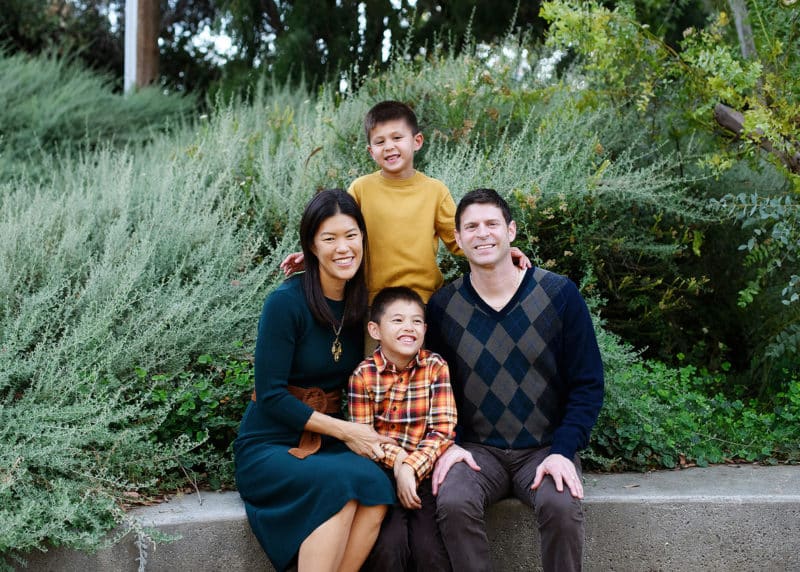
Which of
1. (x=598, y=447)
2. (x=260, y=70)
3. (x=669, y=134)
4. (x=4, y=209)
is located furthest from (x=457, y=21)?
(x=598, y=447)

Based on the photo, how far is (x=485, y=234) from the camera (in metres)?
2.85

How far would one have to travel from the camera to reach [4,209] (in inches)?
170

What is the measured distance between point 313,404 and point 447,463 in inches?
20.2

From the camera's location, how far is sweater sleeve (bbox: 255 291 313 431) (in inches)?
110

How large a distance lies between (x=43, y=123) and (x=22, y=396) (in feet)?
13.8

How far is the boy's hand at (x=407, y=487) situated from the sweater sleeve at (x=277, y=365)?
36cm

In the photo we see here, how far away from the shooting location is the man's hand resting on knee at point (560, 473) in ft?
8.59

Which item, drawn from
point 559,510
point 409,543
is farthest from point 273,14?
point 559,510

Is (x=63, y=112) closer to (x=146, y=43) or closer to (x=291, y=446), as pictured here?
(x=146, y=43)

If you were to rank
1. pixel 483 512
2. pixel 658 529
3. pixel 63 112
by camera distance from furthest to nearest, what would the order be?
pixel 63 112, pixel 658 529, pixel 483 512

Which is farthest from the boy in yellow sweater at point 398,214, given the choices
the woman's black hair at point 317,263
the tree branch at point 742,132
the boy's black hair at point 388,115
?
the tree branch at point 742,132

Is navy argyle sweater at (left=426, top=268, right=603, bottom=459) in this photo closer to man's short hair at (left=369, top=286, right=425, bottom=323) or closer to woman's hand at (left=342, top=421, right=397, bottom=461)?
man's short hair at (left=369, top=286, right=425, bottom=323)

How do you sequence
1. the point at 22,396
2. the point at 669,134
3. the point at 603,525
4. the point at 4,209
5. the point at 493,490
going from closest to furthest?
the point at 493,490, the point at 603,525, the point at 22,396, the point at 4,209, the point at 669,134

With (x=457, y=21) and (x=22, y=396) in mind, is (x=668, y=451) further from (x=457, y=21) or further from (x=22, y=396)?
(x=457, y=21)
